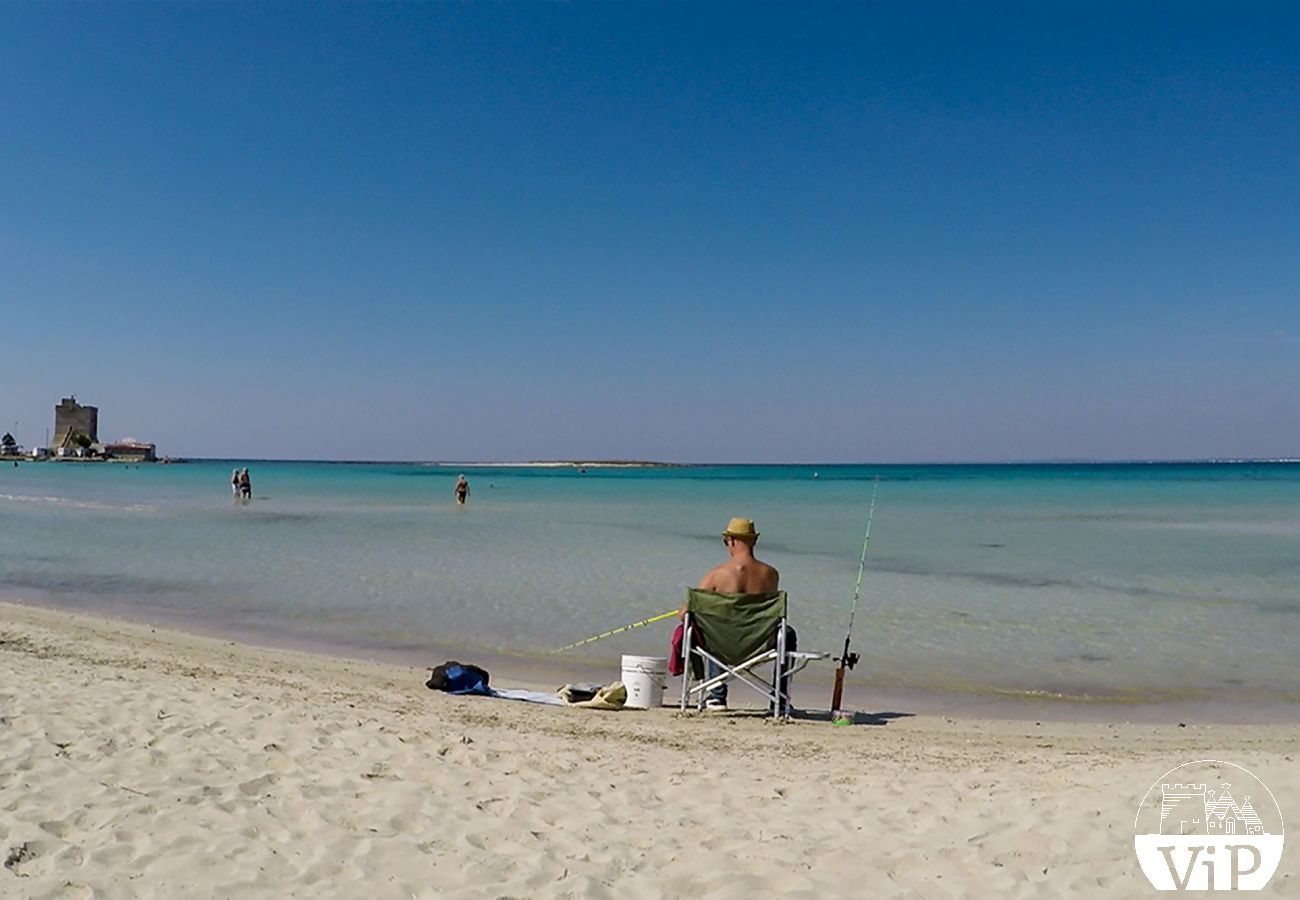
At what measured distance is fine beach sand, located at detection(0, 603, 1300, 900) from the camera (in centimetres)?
387

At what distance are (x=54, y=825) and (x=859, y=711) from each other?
5.84 metres

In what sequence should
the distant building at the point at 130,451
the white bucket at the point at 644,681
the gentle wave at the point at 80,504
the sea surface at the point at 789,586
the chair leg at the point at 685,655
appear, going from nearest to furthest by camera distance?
the chair leg at the point at 685,655, the white bucket at the point at 644,681, the sea surface at the point at 789,586, the gentle wave at the point at 80,504, the distant building at the point at 130,451

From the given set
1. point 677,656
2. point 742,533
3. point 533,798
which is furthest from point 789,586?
point 533,798

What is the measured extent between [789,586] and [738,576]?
738cm

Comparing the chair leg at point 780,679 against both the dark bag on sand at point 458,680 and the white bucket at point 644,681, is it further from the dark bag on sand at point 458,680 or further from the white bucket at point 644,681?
the dark bag on sand at point 458,680

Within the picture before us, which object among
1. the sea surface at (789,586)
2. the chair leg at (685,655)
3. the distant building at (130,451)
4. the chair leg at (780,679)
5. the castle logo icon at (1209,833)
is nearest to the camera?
the castle logo icon at (1209,833)

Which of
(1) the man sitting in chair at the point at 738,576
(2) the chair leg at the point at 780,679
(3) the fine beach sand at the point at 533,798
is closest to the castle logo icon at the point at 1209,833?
(3) the fine beach sand at the point at 533,798

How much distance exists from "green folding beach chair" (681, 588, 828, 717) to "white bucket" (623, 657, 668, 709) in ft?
0.78

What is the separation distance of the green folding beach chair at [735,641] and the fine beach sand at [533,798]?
42 centimetres

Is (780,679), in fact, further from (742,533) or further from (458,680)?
(458,680)

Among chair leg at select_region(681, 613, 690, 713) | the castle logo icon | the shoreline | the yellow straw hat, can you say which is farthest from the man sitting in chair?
the castle logo icon

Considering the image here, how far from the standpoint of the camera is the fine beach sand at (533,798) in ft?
12.7

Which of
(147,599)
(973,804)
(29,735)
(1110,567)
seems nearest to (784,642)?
(973,804)

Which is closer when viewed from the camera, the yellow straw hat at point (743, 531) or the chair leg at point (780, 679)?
the chair leg at point (780, 679)
